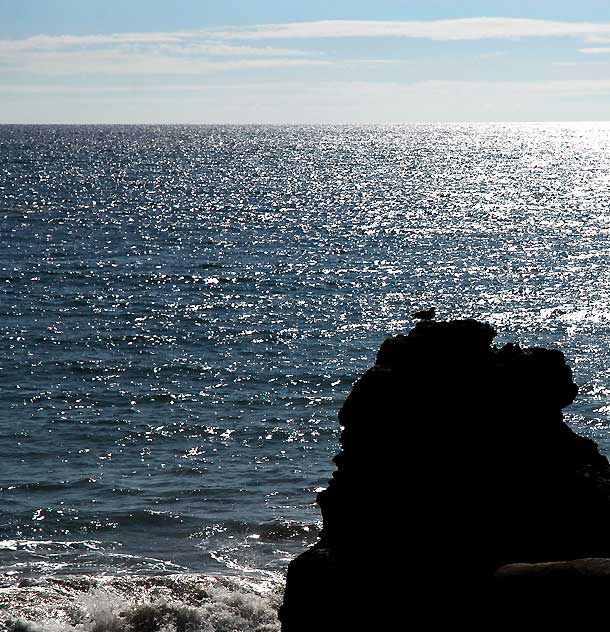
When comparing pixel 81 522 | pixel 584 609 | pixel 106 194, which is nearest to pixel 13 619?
pixel 81 522

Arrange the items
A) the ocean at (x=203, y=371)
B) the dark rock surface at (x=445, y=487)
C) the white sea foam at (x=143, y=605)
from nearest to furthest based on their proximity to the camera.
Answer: the dark rock surface at (x=445, y=487) → the white sea foam at (x=143, y=605) → the ocean at (x=203, y=371)

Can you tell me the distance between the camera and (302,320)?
66562 millimetres

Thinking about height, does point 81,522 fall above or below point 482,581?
below

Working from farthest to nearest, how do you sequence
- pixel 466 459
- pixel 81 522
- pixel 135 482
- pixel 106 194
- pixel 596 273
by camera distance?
pixel 106 194 → pixel 596 273 → pixel 135 482 → pixel 81 522 → pixel 466 459

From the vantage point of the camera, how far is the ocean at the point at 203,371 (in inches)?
1131

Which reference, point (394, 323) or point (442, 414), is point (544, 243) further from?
point (442, 414)

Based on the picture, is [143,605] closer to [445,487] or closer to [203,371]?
[445,487]

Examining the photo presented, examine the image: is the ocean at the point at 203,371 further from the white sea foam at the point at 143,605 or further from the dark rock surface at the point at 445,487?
the dark rock surface at the point at 445,487

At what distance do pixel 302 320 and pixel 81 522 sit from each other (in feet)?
115

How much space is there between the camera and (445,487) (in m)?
17.2

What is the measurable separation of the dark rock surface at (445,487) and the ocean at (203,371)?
40 cm

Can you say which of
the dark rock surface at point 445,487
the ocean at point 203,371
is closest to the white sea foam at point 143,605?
the ocean at point 203,371

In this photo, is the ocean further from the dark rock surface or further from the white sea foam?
the dark rock surface

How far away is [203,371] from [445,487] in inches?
1419
